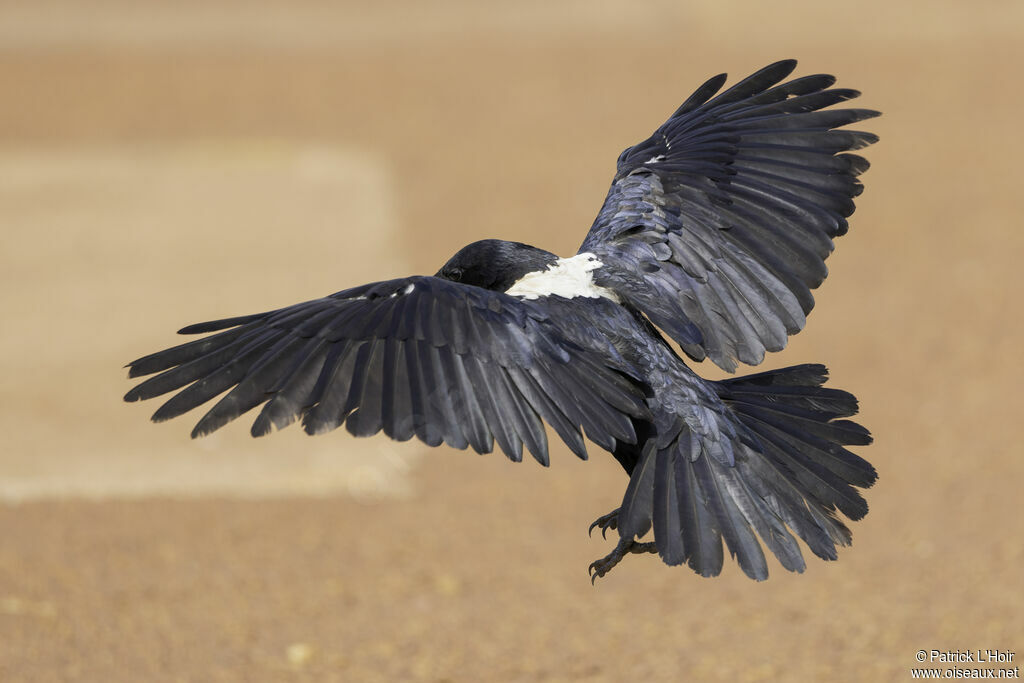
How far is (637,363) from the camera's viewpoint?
3836 millimetres

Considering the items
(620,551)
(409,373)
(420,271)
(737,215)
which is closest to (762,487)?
(620,551)

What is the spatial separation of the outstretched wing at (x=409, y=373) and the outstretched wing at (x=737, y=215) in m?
0.45

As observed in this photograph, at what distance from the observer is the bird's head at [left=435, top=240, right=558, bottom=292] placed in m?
4.10

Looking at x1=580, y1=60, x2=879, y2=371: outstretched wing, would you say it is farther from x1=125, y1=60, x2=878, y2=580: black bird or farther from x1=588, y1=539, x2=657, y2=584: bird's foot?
x1=588, y1=539, x2=657, y2=584: bird's foot

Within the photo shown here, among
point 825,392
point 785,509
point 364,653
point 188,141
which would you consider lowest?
point 364,653

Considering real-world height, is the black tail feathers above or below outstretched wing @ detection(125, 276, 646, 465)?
below

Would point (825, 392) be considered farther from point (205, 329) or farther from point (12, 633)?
point (12, 633)

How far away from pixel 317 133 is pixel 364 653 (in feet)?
32.0

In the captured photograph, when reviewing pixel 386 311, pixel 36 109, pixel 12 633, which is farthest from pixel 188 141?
pixel 386 311

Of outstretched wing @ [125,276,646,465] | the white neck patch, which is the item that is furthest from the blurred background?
outstretched wing @ [125,276,646,465]

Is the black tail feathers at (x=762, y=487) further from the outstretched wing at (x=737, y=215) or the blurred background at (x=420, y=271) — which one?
the blurred background at (x=420, y=271)

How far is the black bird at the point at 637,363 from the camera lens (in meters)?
3.44

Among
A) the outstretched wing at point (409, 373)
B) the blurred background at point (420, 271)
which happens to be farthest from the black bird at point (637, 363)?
the blurred background at point (420, 271)

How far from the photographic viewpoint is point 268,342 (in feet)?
11.6
